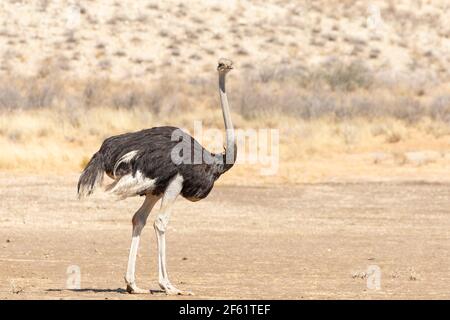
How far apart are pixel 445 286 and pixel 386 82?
23003 mm

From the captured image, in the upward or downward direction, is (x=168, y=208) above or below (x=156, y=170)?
below

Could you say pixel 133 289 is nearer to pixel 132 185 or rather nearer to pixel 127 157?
pixel 132 185

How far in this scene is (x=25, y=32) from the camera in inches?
1528

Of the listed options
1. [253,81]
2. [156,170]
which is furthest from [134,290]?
[253,81]

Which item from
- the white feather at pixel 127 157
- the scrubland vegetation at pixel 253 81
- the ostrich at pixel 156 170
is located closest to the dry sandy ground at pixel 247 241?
the ostrich at pixel 156 170

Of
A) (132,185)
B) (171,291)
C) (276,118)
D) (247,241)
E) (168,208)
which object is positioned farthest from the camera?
(276,118)

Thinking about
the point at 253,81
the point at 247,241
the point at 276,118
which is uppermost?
the point at 253,81

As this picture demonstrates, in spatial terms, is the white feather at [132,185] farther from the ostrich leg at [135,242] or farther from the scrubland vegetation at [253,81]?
the scrubland vegetation at [253,81]

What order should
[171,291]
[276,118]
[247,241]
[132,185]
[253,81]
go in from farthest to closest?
[253,81] < [276,118] < [247,241] < [171,291] < [132,185]

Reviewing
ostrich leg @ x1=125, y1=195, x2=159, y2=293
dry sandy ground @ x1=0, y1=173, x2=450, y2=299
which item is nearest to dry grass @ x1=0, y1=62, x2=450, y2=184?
dry sandy ground @ x1=0, y1=173, x2=450, y2=299

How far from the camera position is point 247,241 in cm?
1418

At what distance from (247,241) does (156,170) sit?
5020 mm

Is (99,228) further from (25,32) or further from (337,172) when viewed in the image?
(25,32)

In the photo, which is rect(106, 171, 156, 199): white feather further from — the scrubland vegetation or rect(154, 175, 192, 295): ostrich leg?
the scrubland vegetation
